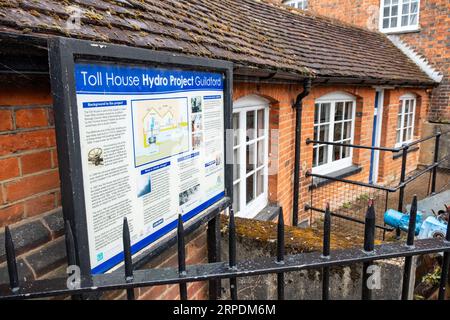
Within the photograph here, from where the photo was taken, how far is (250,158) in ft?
15.9

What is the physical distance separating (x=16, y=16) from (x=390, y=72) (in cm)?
882

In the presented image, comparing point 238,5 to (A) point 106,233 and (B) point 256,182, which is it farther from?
(A) point 106,233

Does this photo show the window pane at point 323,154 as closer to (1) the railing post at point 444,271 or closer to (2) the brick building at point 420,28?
(1) the railing post at point 444,271

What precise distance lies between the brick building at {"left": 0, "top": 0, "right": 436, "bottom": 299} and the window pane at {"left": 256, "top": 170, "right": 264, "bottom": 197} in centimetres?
3

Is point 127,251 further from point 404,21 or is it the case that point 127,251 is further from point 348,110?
point 404,21

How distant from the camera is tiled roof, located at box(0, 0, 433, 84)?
1693 mm

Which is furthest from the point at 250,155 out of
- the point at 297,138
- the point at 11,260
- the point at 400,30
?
the point at 400,30

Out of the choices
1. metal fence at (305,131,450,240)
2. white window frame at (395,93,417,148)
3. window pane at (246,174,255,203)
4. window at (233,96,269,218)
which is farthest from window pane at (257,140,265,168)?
white window frame at (395,93,417,148)

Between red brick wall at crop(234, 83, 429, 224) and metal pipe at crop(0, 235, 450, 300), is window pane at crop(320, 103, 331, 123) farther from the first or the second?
metal pipe at crop(0, 235, 450, 300)

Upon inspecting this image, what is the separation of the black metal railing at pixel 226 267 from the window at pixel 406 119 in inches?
380

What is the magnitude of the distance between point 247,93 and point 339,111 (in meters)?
4.12

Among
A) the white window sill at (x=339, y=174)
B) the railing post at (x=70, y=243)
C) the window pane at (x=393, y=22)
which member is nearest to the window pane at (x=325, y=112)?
the white window sill at (x=339, y=174)

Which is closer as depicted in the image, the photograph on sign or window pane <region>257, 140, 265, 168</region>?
the photograph on sign

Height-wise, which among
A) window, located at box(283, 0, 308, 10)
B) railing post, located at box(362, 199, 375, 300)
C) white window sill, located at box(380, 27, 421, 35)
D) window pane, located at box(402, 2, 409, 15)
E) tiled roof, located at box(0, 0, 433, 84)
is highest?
window, located at box(283, 0, 308, 10)
